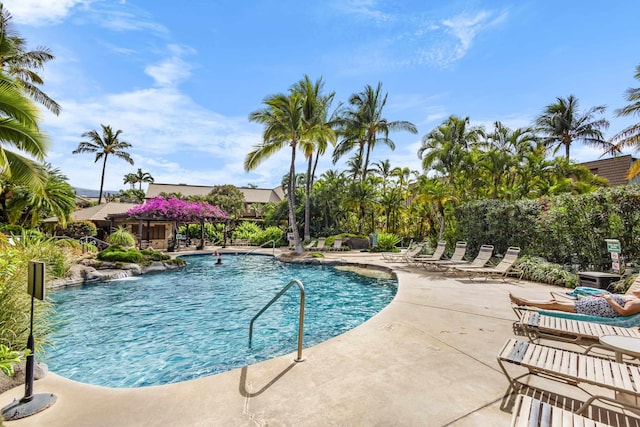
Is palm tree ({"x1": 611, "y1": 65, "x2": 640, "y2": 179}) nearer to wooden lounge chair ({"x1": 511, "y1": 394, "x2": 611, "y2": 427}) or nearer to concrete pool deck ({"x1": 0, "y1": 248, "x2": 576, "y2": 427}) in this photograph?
concrete pool deck ({"x1": 0, "y1": 248, "x2": 576, "y2": 427})

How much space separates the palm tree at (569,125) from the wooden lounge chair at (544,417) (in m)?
27.4

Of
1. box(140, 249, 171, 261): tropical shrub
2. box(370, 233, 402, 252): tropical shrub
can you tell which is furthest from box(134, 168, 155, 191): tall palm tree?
box(370, 233, 402, 252): tropical shrub

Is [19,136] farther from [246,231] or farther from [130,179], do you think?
[130,179]

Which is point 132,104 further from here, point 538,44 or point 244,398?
point 538,44

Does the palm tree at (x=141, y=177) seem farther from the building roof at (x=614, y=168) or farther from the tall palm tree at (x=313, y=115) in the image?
the building roof at (x=614, y=168)

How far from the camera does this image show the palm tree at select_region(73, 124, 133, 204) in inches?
1427

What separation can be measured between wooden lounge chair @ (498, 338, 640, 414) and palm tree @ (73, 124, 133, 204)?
45.3m

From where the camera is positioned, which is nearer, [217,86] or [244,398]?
[244,398]

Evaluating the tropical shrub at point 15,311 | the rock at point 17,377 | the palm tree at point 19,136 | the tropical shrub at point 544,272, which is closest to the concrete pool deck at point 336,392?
the rock at point 17,377

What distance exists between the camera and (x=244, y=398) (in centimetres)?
275

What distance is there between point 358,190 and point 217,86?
41.4 feet

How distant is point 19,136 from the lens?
7.32 metres

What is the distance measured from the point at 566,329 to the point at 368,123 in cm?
2285

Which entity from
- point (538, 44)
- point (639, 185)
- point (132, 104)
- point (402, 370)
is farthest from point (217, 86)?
point (639, 185)
